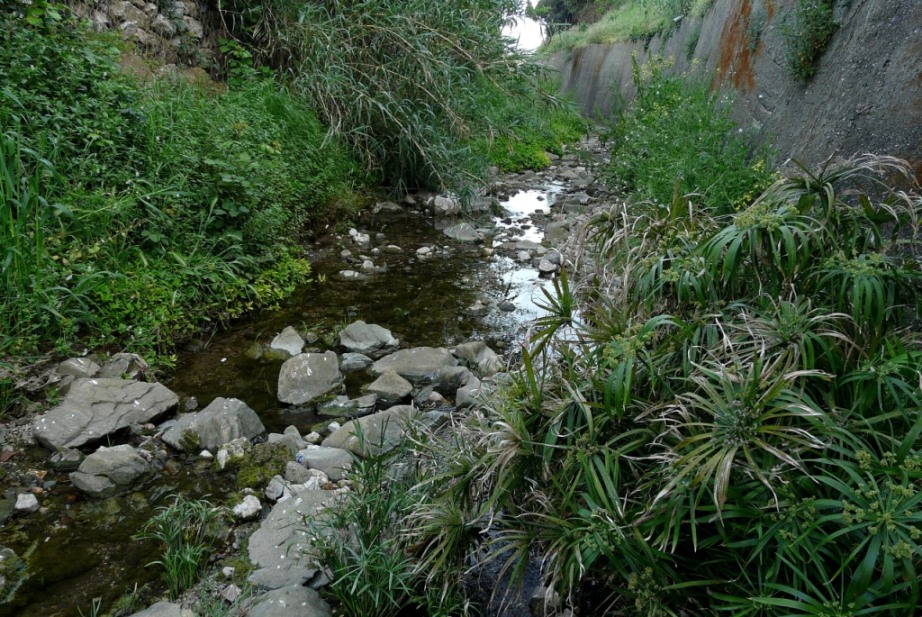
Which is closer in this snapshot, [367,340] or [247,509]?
→ [247,509]

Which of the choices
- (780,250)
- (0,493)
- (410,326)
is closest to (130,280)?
(0,493)

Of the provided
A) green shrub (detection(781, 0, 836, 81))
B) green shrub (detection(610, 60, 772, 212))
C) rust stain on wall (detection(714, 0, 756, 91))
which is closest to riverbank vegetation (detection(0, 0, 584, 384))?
green shrub (detection(610, 60, 772, 212))

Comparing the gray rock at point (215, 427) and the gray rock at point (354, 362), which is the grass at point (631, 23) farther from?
the gray rock at point (215, 427)

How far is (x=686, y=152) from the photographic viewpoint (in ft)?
15.7

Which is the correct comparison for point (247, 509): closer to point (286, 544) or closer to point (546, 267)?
point (286, 544)

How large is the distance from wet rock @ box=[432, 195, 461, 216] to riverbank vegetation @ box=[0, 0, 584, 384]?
0.87 ft

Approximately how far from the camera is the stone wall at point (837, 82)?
2.92 m

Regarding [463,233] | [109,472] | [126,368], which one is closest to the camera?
[109,472]

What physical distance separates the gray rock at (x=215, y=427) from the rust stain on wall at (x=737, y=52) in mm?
4885

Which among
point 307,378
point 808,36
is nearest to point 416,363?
point 307,378

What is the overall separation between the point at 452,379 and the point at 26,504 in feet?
6.75

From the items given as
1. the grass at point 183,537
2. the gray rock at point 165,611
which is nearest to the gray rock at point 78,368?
the grass at point 183,537

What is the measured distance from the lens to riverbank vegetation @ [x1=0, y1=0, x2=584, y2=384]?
3.47m

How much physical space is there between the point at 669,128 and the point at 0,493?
531cm
